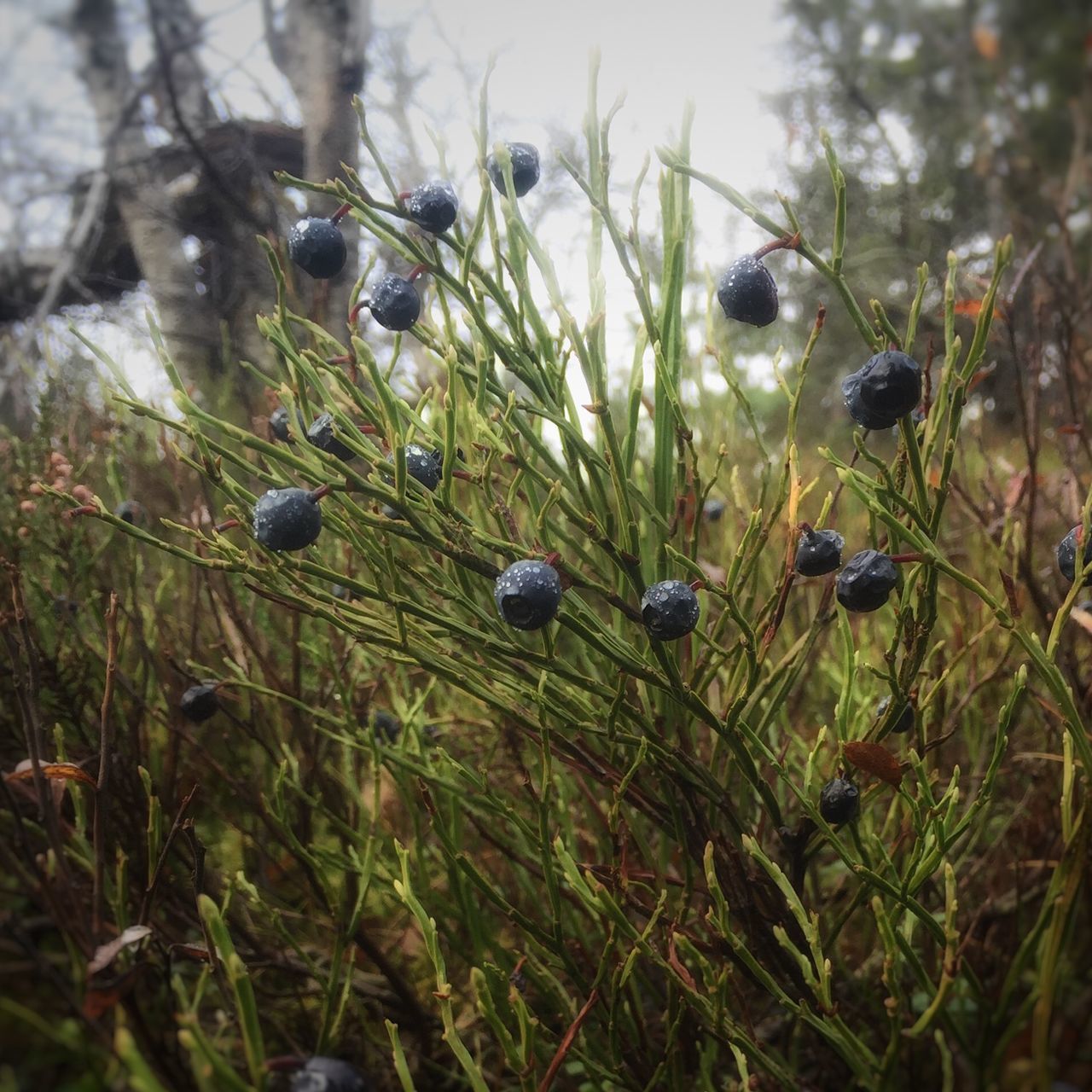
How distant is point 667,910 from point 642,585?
642 mm

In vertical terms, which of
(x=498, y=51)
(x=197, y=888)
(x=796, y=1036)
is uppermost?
(x=498, y=51)

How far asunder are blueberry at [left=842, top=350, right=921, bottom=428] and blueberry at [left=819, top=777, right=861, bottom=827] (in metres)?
0.40

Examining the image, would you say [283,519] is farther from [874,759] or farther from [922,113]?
[922,113]

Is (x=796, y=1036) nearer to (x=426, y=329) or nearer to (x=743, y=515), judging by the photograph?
(x=743, y=515)

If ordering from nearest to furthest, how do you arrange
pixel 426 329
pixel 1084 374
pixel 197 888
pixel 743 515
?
pixel 197 888 < pixel 426 329 < pixel 743 515 < pixel 1084 374

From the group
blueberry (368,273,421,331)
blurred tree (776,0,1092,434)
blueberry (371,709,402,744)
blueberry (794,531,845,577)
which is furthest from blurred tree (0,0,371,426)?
blurred tree (776,0,1092,434)

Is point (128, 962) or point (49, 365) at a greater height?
point (49, 365)

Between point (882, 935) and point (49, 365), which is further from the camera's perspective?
point (49, 365)

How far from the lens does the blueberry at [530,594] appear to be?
2.23 ft

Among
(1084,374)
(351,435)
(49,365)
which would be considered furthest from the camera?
(1084,374)

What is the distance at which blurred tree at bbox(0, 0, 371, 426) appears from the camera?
3.59 meters

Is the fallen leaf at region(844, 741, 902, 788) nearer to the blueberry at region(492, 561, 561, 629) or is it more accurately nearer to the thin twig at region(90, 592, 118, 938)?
the blueberry at region(492, 561, 561, 629)

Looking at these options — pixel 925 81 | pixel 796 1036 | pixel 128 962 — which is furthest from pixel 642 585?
pixel 925 81

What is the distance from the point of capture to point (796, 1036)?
1.07 metres
